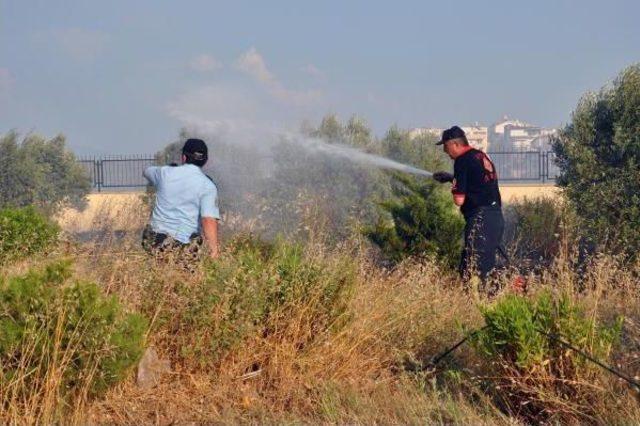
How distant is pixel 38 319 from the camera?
5.77 m

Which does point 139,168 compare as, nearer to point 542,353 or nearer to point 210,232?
point 210,232

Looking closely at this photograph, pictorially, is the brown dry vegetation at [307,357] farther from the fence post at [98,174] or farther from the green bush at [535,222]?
the fence post at [98,174]

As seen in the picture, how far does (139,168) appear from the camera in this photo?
32656mm

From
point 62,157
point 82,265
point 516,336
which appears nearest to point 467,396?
point 516,336

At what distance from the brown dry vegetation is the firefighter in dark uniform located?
4.23 ft

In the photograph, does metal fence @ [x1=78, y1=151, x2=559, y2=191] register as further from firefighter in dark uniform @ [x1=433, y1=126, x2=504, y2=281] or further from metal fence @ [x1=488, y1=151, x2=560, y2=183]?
firefighter in dark uniform @ [x1=433, y1=126, x2=504, y2=281]

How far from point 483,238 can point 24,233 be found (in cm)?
425

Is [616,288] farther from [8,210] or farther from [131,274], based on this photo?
[8,210]

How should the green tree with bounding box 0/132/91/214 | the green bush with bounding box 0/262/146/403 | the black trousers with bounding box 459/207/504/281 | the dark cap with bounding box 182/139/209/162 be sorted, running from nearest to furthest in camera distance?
the green bush with bounding box 0/262/146/403 → the dark cap with bounding box 182/139/209/162 → the black trousers with bounding box 459/207/504/281 → the green tree with bounding box 0/132/91/214

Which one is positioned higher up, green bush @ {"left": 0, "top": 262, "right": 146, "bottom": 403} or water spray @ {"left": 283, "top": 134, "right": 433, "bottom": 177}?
water spray @ {"left": 283, "top": 134, "right": 433, "bottom": 177}

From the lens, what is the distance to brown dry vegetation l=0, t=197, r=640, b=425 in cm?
584

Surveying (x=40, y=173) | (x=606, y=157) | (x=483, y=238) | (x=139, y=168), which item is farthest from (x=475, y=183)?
(x=139, y=168)

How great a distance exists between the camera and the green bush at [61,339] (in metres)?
5.69

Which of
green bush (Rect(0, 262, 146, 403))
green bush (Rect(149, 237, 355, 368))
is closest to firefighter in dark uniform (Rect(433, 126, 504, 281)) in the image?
green bush (Rect(149, 237, 355, 368))
